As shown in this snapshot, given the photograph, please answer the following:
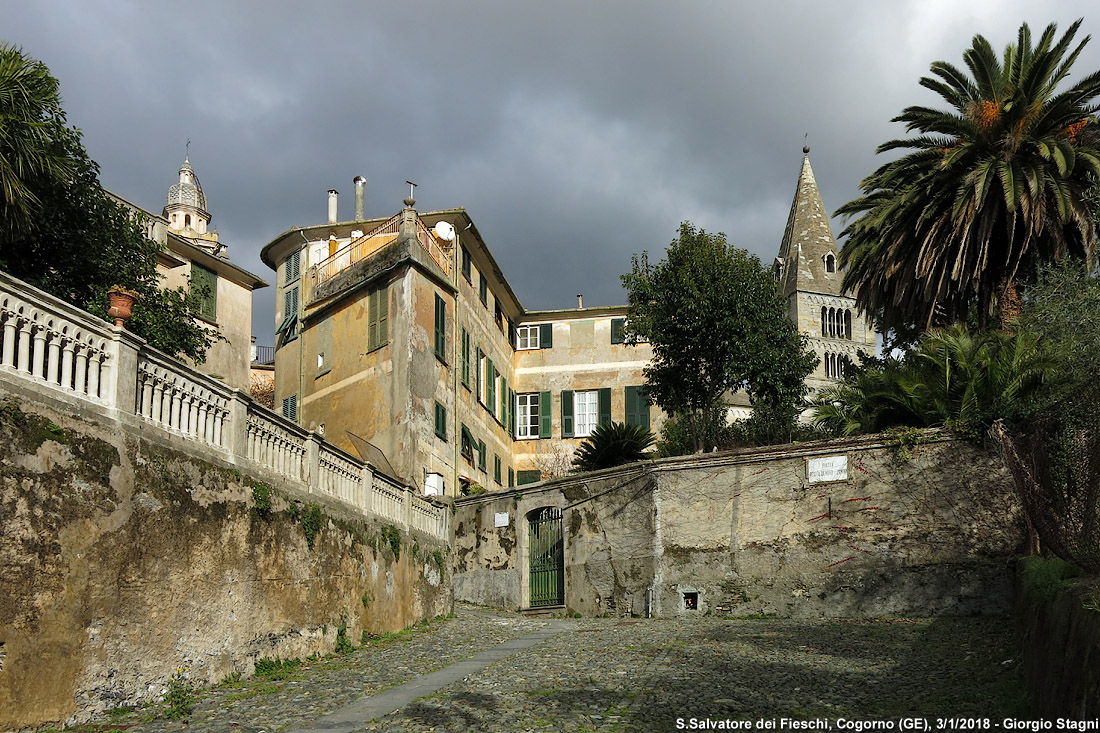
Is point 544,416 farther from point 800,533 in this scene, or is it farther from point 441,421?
point 800,533

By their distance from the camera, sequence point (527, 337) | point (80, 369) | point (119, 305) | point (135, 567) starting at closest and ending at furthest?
1. point (80, 369)
2. point (135, 567)
3. point (119, 305)
4. point (527, 337)

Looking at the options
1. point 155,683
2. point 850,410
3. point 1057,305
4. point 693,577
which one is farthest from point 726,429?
point 155,683

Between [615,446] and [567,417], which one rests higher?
[567,417]

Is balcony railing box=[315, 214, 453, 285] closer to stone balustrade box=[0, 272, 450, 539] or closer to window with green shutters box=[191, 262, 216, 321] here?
window with green shutters box=[191, 262, 216, 321]

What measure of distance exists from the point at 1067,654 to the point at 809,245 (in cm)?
7113

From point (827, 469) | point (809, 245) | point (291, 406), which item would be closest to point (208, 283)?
point (291, 406)

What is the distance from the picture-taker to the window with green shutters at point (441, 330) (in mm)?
29009

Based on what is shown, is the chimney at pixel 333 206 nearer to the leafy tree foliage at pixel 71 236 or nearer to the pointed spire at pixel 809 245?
the leafy tree foliage at pixel 71 236

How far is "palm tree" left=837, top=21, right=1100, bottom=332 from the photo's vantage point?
22234 millimetres

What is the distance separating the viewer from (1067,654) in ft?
23.4

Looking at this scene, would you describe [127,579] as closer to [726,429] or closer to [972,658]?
[972,658]

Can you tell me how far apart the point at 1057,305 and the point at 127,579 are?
676 inches

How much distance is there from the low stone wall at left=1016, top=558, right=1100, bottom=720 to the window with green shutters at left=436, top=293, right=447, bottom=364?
2112 centimetres

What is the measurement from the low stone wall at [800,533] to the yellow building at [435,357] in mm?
6287
